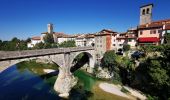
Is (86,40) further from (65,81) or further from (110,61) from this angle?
(65,81)

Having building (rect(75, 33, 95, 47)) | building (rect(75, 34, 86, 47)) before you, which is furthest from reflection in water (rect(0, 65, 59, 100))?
building (rect(75, 34, 86, 47))

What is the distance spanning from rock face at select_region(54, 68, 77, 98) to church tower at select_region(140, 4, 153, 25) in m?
40.9

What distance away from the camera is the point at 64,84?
3538cm

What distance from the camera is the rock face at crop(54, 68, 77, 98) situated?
109 ft

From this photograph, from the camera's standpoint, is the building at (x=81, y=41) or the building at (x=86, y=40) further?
the building at (x=81, y=41)

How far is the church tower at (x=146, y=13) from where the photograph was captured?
57.0m

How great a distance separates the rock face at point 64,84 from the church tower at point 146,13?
134ft

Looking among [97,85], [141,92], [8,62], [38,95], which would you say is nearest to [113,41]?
[97,85]

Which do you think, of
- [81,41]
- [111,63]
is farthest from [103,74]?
[81,41]

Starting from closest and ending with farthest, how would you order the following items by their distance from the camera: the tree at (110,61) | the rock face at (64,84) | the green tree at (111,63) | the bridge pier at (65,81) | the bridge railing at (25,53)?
the bridge railing at (25,53) → the rock face at (64,84) → the bridge pier at (65,81) → the green tree at (111,63) → the tree at (110,61)

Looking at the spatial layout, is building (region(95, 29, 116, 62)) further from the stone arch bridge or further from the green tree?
the stone arch bridge

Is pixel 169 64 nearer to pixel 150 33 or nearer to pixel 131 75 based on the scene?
pixel 131 75

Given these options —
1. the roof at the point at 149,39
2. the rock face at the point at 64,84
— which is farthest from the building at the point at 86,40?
the rock face at the point at 64,84

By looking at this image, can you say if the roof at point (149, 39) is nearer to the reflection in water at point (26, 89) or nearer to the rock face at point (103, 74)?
the rock face at point (103, 74)
